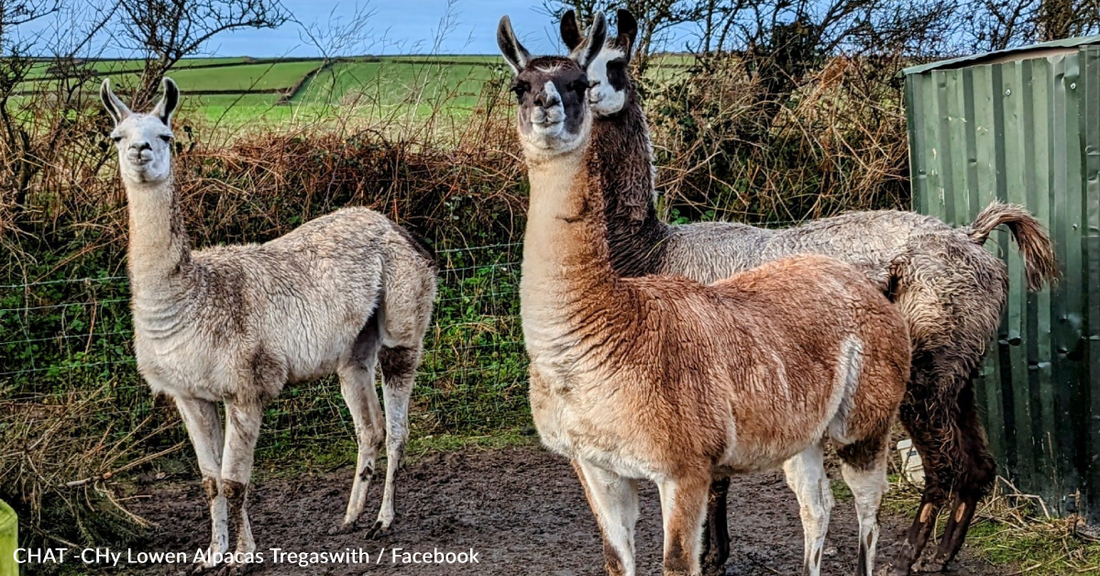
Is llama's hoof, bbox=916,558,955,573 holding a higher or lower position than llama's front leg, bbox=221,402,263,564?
lower

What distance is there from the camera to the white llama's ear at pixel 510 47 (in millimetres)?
3820

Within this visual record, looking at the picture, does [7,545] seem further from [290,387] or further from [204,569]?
[290,387]

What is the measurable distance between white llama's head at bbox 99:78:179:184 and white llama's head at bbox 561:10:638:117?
7.35ft

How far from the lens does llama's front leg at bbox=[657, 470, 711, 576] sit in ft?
11.8

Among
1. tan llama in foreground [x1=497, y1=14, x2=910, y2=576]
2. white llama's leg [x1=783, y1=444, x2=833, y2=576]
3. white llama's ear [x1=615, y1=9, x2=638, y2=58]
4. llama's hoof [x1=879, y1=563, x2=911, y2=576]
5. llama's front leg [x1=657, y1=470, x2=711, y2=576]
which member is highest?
white llama's ear [x1=615, y1=9, x2=638, y2=58]

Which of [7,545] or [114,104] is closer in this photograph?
[7,545]

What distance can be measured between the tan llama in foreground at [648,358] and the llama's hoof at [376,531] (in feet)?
7.41

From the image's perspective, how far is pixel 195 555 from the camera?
5.51 meters

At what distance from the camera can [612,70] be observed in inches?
238

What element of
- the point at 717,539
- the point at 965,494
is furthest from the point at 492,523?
the point at 965,494

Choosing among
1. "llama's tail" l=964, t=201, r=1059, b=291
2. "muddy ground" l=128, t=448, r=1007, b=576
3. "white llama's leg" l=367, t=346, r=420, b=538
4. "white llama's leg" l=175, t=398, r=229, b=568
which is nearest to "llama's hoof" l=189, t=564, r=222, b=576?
"white llama's leg" l=175, t=398, r=229, b=568

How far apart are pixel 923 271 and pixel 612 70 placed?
2054 mm

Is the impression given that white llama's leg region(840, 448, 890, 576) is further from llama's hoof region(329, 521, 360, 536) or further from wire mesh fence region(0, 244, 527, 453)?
wire mesh fence region(0, 244, 527, 453)

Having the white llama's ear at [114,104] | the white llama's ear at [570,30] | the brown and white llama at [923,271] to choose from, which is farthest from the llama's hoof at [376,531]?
the white llama's ear at [570,30]
